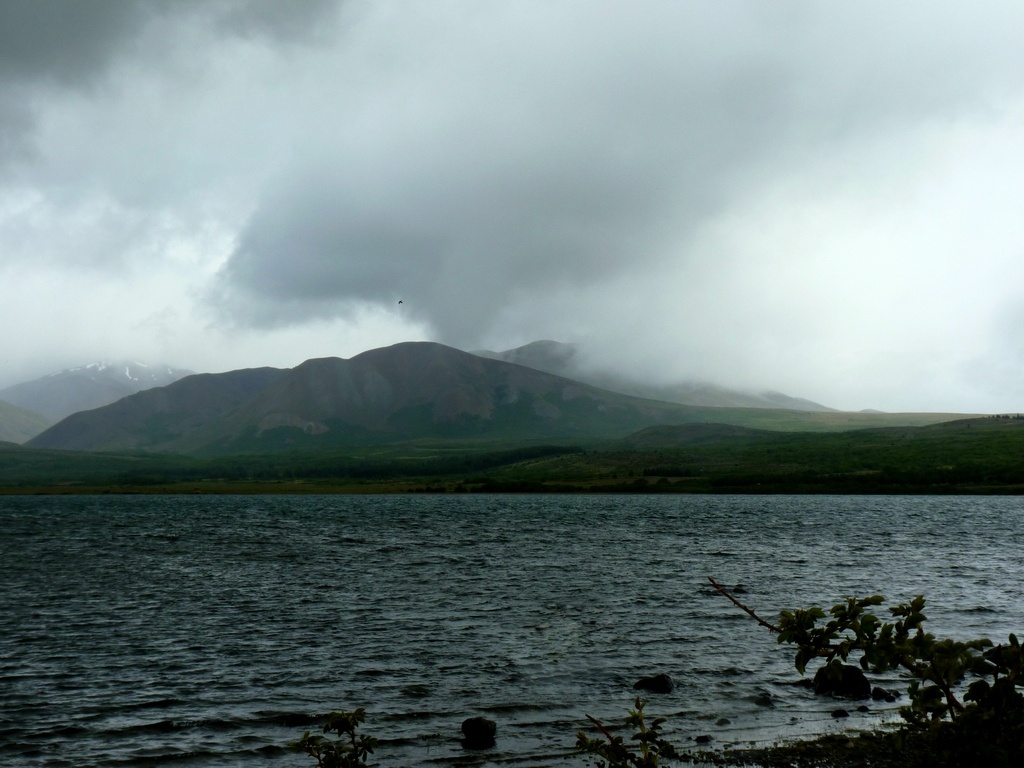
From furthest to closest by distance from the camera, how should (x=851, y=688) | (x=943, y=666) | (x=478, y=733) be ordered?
(x=851, y=688), (x=478, y=733), (x=943, y=666)

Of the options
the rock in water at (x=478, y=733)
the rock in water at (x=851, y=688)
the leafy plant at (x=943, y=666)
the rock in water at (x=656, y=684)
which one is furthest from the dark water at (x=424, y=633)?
the leafy plant at (x=943, y=666)

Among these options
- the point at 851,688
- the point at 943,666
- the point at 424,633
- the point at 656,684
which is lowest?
the point at 424,633

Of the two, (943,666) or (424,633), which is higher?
(943,666)

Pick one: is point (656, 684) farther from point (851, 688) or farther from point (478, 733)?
point (478, 733)

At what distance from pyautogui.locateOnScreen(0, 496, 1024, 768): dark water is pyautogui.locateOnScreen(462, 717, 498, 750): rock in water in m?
0.45

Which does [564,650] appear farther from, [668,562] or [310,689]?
[668,562]

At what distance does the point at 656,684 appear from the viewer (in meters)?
32.0

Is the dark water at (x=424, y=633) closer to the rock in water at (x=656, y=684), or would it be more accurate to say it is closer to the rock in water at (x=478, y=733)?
the rock in water at (x=478, y=733)

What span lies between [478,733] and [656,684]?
933cm

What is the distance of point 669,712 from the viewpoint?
95.5 ft

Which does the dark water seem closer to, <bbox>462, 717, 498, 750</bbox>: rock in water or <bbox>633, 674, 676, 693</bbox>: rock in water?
<bbox>462, 717, 498, 750</bbox>: rock in water

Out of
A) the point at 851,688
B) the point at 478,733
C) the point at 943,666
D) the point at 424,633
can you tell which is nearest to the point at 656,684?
the point at 851,688

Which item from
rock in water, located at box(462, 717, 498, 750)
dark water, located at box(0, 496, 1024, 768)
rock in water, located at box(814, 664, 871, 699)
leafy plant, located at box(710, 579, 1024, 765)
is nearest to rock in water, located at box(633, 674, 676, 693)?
dark water, located at box(0, 496, 1024, 768)

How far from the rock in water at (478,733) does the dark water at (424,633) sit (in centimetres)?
45
